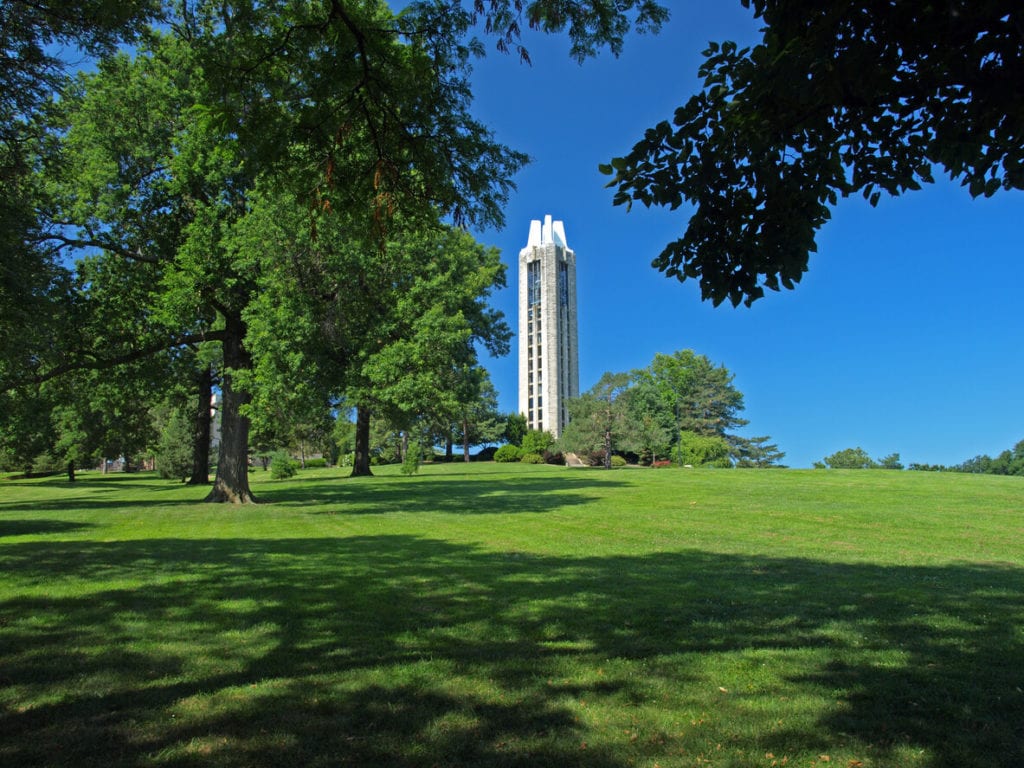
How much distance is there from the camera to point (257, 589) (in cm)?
738

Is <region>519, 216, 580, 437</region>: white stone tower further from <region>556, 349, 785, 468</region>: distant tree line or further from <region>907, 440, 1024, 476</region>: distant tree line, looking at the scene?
<region>907, 440, 1024, 476</region>: distant tree line

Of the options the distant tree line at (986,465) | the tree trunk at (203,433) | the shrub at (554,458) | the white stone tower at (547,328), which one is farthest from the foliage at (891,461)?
the white stone tower at (547,328)

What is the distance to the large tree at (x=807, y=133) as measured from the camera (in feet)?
11.6

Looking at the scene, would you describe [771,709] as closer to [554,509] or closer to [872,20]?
[872,20]

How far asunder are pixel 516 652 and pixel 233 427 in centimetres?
1802

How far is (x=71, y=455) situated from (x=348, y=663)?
47.8m

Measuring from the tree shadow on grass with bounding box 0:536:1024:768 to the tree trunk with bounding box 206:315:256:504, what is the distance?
12349mm

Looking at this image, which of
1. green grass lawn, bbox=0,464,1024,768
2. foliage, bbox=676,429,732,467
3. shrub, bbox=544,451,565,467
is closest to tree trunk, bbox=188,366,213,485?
green grass lawn, bbox=0,464,1024,768

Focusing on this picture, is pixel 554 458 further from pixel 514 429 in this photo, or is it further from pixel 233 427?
pixel 233 427

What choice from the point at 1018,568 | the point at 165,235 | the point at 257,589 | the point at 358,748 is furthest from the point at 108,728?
the point at 165,235

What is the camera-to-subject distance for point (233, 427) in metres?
20.7

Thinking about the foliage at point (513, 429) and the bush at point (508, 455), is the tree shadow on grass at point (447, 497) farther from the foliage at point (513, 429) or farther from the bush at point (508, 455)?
the foliage at point (513, 429)

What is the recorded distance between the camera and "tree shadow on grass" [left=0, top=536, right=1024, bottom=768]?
A: 139 inches

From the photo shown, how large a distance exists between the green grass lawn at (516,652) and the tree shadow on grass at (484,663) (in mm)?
21
